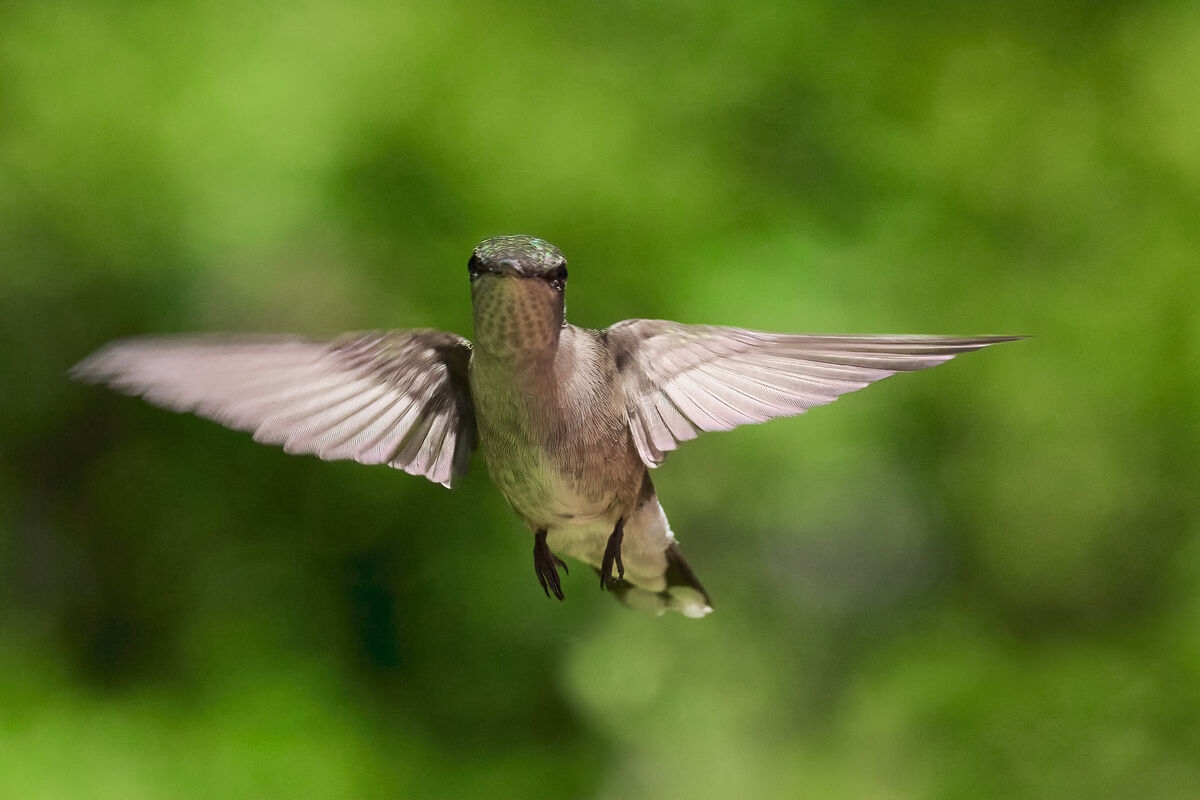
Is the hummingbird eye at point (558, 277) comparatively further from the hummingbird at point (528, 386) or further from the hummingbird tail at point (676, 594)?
the hummingbird tail at point (676, 594)

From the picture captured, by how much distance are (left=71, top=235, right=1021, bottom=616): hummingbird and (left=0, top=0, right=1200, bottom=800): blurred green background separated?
148 cm

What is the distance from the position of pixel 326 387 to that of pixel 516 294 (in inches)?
15.7

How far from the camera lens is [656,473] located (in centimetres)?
291

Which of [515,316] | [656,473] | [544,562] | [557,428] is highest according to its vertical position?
[515,316]

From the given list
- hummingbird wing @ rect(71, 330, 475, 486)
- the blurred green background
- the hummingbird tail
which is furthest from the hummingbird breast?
the blurred green background

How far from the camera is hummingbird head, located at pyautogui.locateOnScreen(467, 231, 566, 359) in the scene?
39.8 inches

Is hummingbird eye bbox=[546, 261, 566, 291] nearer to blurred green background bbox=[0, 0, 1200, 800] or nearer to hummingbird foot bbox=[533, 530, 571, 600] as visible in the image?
hummingbird foot bbox=[533, 530, 571, 600]

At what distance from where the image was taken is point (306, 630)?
304 centimetres

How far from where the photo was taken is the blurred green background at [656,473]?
2.93 m

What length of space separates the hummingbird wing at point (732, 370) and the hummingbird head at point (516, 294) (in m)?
0.23

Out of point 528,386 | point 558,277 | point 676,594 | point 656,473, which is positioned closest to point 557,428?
point 528,386

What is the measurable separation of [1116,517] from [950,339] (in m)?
2.56

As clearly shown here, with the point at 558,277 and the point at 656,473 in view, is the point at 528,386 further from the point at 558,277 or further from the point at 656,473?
the point at 656,473

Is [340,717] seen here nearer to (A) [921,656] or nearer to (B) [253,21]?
(A) [921,656]
